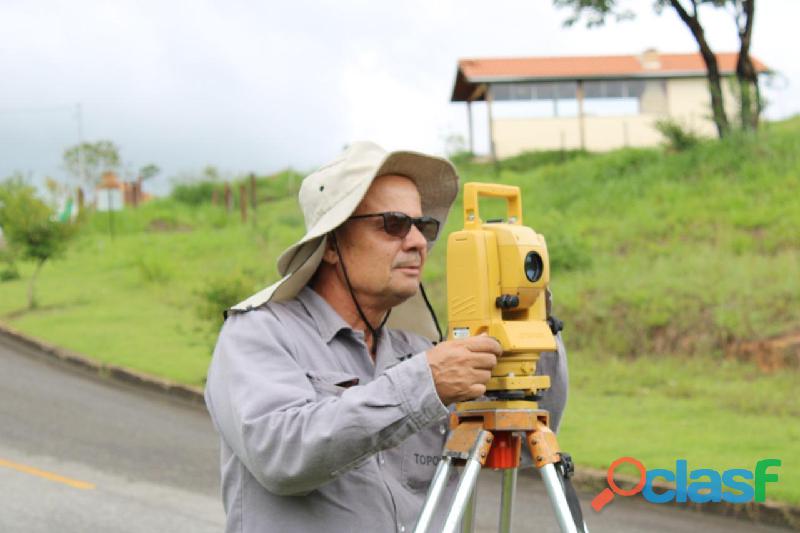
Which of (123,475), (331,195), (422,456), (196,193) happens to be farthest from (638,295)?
(196,193)

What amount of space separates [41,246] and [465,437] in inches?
729

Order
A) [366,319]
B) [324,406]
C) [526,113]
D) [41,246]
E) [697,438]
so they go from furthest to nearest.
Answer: [526,113] → [41,246] → [697,438] → [366,319] → [324,406]

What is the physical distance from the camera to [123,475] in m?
8.44

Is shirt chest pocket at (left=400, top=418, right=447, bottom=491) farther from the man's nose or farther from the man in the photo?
the man's nose

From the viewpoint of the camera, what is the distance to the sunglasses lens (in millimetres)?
2604

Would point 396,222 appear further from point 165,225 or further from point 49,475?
point 165,225

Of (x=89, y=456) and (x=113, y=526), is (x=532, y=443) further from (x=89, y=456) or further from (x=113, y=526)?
(x=89, y=456)

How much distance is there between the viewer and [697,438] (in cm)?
870

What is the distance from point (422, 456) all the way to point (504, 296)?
1.70 feet

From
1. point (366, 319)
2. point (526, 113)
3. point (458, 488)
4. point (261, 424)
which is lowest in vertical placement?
point (458, 488)

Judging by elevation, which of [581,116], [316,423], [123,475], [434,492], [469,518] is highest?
[581,116]

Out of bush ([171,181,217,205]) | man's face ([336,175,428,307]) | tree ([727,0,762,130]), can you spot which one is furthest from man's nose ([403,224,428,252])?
bush ([171,181,217,205])

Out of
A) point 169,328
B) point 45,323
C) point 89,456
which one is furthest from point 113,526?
point 45,323

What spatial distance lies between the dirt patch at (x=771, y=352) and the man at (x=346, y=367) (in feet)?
30.2
